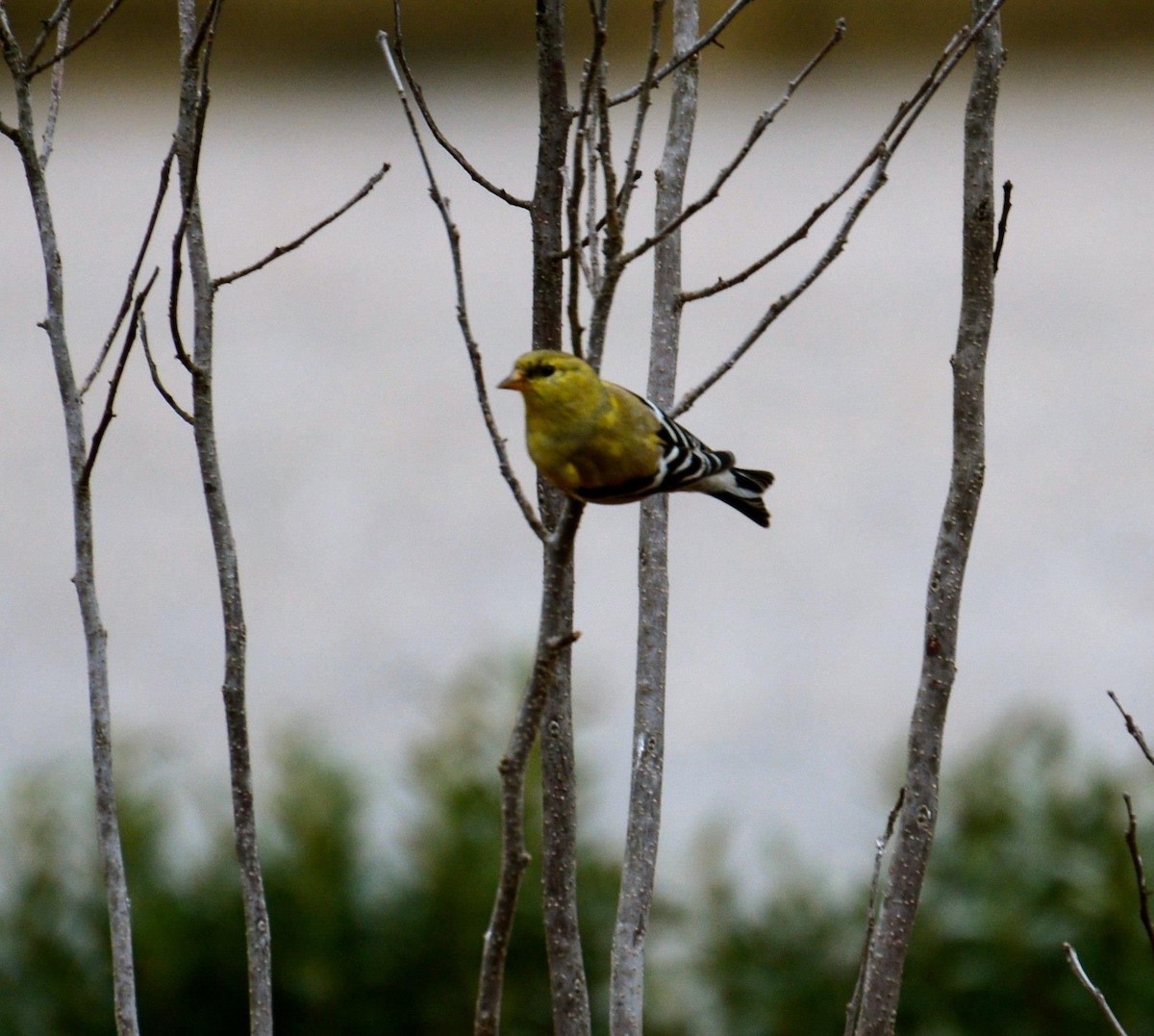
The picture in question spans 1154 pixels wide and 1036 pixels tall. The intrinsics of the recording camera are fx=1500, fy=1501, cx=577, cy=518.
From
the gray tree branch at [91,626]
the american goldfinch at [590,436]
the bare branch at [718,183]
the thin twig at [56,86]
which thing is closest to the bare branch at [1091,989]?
the american goldfinch at [590,436]

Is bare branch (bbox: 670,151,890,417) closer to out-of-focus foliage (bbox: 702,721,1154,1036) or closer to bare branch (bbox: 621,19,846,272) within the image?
bare branch (bbox: 621,19,846,272)

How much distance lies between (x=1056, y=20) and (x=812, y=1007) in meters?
10.3

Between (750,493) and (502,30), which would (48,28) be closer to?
(750,493)

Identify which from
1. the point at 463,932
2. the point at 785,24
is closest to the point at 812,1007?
the point at 463,932

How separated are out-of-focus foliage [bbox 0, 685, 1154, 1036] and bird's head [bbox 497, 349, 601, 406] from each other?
4.92ft

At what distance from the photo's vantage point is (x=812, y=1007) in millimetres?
2719

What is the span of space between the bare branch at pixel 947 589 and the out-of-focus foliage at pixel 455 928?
4.45 feet

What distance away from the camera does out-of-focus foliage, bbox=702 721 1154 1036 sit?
255cm

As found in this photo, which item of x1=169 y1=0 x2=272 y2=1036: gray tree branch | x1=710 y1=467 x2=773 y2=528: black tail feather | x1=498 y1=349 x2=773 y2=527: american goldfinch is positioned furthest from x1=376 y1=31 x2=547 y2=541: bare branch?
x1=710 y1=467 x2=773 y2=528: black tail feather

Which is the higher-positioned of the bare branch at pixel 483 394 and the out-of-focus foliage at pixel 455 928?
the bare branch at pixel 483 394

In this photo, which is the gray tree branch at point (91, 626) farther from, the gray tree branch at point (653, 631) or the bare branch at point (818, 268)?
the bare branch at point (818, 268)

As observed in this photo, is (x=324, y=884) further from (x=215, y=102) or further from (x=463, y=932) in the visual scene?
(x=215, y=102)

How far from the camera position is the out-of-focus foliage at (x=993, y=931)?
8.36ft

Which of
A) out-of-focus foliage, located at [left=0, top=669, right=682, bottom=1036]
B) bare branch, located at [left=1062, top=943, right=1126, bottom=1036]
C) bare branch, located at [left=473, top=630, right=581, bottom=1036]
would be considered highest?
bare branch, located at [left=473, top=630, right=581, bottom=1036]
